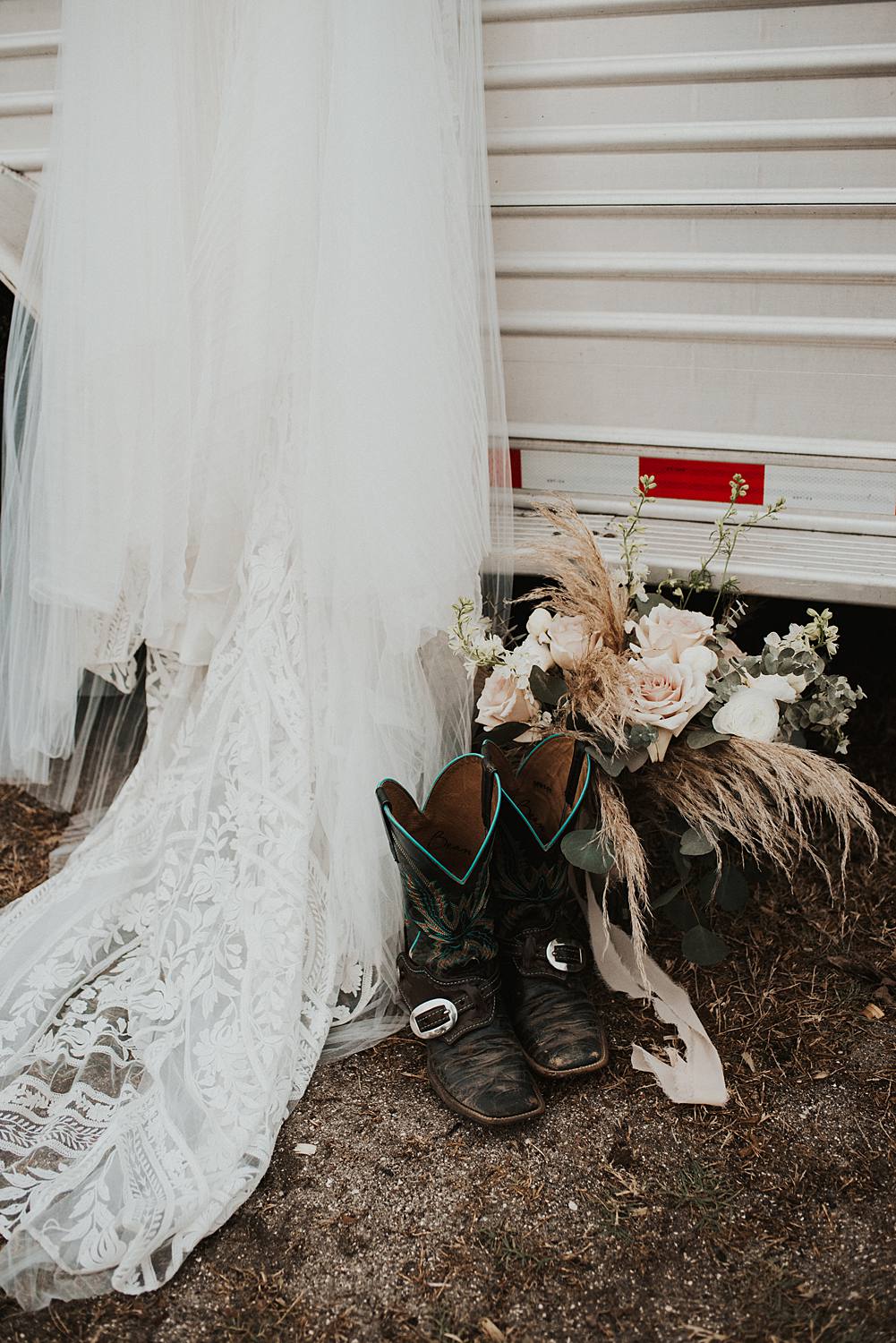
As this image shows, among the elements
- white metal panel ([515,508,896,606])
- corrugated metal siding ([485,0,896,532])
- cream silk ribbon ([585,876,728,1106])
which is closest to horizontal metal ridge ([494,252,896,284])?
corrugated metal siding ([485,0,896,532])

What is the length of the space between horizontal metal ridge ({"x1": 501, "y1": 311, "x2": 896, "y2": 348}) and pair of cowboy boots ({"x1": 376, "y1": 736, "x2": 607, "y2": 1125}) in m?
0.71

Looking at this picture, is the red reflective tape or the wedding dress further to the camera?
the red reflective tape

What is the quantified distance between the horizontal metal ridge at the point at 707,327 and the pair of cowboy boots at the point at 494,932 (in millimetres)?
715

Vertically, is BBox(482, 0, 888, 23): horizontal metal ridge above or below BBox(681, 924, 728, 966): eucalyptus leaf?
above

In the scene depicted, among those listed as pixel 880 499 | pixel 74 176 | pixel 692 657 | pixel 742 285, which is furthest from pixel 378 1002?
pixel 74 176

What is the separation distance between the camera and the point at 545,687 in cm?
168

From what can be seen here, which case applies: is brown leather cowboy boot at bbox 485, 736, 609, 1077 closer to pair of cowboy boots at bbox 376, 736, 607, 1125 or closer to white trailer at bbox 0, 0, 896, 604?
pair of cowboy boots at bbox 376, 736, 607, 1125

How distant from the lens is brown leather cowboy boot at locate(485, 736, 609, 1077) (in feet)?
5.01

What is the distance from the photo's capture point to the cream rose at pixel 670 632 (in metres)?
1.63

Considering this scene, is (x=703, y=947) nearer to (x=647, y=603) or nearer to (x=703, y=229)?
(x=647, y=603)

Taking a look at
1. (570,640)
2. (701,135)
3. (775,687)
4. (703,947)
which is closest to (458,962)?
(703,947)

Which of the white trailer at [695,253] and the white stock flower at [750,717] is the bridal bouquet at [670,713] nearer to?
the white stock flower at [750,717]

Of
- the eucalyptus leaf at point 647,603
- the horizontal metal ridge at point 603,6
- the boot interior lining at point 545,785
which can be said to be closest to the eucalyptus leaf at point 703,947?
the boot interior lining at point 545,785

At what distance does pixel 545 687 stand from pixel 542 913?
36 centimetres
